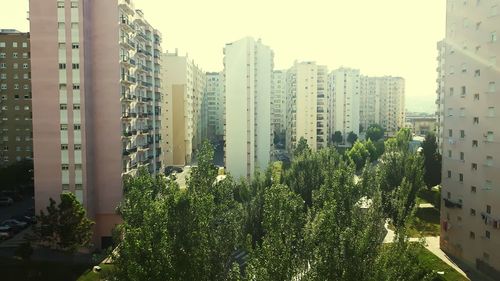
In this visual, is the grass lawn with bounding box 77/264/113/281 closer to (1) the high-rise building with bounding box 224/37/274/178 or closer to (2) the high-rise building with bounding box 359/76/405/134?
(1) the high-rise building with bounding box 224/37/274/178

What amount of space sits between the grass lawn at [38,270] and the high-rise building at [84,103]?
5035mm

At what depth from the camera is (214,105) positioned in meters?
133

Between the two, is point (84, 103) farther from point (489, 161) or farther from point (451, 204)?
point (489, 161)

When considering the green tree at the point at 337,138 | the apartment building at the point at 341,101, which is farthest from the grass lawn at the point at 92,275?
the apartment building at the point at 341,101

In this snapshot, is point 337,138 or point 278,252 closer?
point 278,252

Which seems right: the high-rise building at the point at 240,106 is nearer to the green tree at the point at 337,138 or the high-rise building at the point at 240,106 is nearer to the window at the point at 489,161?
the window at the point at 489,161

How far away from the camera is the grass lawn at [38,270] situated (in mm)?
31781

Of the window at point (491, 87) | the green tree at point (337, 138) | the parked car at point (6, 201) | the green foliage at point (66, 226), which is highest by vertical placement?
the window at point (491, 87)

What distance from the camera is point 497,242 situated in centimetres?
3069

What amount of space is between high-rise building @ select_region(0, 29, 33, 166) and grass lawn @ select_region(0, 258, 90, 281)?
3696cm

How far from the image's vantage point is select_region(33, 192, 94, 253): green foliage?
32.9 m

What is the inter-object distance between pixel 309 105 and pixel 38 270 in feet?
224

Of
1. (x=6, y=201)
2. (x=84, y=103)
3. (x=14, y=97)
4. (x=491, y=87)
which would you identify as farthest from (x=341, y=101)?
(x=84, y=103)

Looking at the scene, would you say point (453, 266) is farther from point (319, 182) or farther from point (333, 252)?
point (333, 252)
